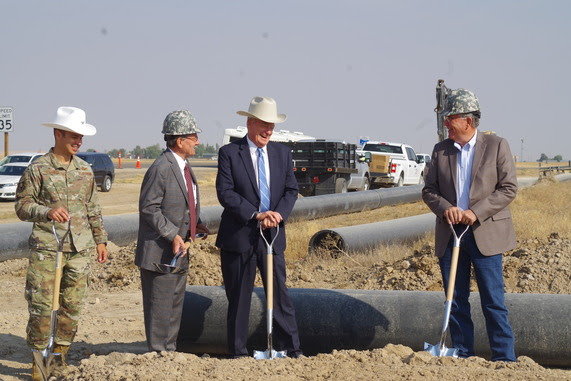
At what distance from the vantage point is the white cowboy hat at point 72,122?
19.0ft

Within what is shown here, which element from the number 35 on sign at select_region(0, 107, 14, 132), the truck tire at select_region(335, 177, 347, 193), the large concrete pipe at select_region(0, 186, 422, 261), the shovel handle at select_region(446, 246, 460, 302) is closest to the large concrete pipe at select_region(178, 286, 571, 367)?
the shovel handle at select_region(446, 246, 460, 302)

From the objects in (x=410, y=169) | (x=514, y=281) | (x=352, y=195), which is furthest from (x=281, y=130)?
(x=514, y=281)

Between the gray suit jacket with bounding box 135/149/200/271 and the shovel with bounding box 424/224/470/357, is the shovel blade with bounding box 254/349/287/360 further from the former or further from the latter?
the shovel with bounding box 424/224/470/357

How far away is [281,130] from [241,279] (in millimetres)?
30168

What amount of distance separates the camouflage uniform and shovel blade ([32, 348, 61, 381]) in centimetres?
6

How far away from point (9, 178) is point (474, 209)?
22.0 meters

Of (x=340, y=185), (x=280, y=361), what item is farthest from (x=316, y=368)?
(x=340, y=185)

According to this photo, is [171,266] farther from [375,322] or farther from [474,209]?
[474,209]

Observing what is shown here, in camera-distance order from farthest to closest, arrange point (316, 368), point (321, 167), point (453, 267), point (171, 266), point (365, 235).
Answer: point (321, 167) < point (365, 235) < point (171, 266) < point (453, 267) < point (316, 368)

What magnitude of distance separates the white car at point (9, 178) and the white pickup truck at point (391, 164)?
11.0 metres

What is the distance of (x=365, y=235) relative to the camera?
11.8 metres

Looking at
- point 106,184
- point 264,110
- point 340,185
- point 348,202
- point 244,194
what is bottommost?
point 106,184

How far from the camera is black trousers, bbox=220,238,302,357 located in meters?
5.83

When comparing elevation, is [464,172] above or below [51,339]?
A: above
